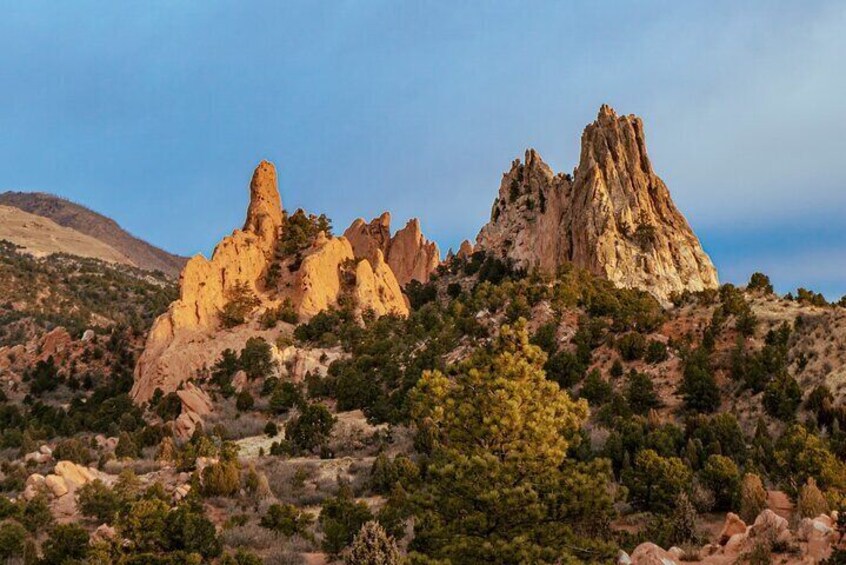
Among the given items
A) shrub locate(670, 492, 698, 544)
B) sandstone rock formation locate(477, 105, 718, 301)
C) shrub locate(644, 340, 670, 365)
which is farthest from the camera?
sandstone rock formation locate(477, 105, 718, 301)

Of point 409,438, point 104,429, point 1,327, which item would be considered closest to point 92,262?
point 1,327

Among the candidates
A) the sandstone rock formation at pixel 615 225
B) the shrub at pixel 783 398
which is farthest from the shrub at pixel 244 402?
the shrub at pixel 783 398

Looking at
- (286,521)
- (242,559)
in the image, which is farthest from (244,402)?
A: (242,559)

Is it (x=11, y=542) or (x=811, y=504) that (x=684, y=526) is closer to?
(x=811, y=504)

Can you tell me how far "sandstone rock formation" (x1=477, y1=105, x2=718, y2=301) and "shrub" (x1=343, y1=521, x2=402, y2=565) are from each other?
4047 cm

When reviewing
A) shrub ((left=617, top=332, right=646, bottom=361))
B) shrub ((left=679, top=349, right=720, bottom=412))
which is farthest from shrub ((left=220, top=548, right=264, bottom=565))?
shrub ((left=617, top=332, right=646, bottom=361))

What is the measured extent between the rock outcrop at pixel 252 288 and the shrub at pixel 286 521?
27.7 metres

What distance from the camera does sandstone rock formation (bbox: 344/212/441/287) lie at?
277 ft

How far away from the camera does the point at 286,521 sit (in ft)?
63.9

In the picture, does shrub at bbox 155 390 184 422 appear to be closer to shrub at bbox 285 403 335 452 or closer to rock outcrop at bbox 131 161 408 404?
rock outcrop at bbox 131 161 408 404

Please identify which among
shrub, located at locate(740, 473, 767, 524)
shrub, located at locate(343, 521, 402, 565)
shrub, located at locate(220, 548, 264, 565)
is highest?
shrub, located at locate(740, 473, 767, 524)

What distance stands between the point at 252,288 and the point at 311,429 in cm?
2431

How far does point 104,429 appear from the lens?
40031 millimetres

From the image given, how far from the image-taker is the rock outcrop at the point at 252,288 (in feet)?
154
